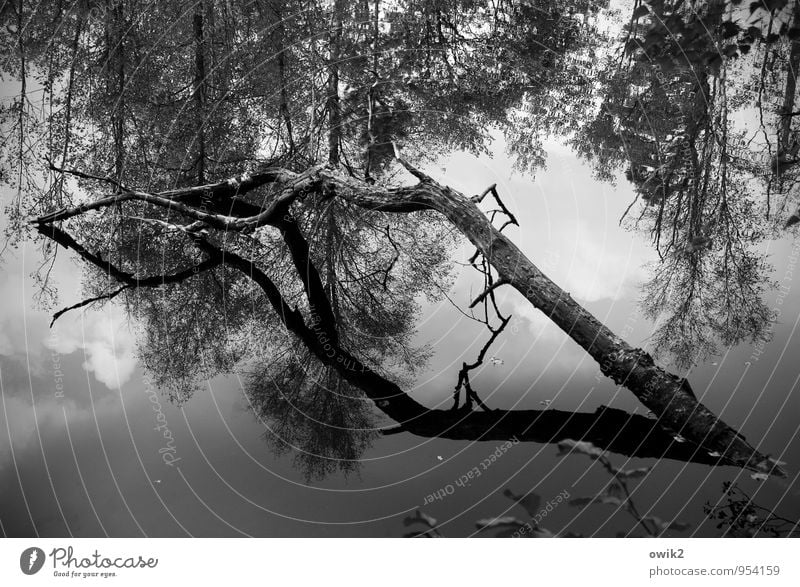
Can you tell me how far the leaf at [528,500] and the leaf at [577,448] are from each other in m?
0.19

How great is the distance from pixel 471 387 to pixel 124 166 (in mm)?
1895

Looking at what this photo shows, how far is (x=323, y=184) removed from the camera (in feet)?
8.98

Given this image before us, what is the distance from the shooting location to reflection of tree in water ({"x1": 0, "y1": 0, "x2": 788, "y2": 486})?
2.08 meters

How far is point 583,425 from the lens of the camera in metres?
1.91

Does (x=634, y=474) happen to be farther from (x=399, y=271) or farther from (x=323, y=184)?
(x=323, y=184)

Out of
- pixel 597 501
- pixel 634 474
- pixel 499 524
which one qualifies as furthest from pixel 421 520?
pixel 634 474

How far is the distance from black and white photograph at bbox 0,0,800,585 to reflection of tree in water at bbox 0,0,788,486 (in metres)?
0.01

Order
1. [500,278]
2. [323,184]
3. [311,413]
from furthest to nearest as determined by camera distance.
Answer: [323,184] → [500,278] → [311,413]

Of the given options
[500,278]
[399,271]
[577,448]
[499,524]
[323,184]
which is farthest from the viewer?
[323,184]

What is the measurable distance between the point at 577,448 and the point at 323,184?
1693 mm

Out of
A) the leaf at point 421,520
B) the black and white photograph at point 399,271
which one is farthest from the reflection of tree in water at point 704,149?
the leaf at point 421,520

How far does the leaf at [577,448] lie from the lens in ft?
5.77

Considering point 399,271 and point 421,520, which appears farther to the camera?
point 399,271

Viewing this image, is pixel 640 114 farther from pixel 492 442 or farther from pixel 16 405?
pixel 16 405
